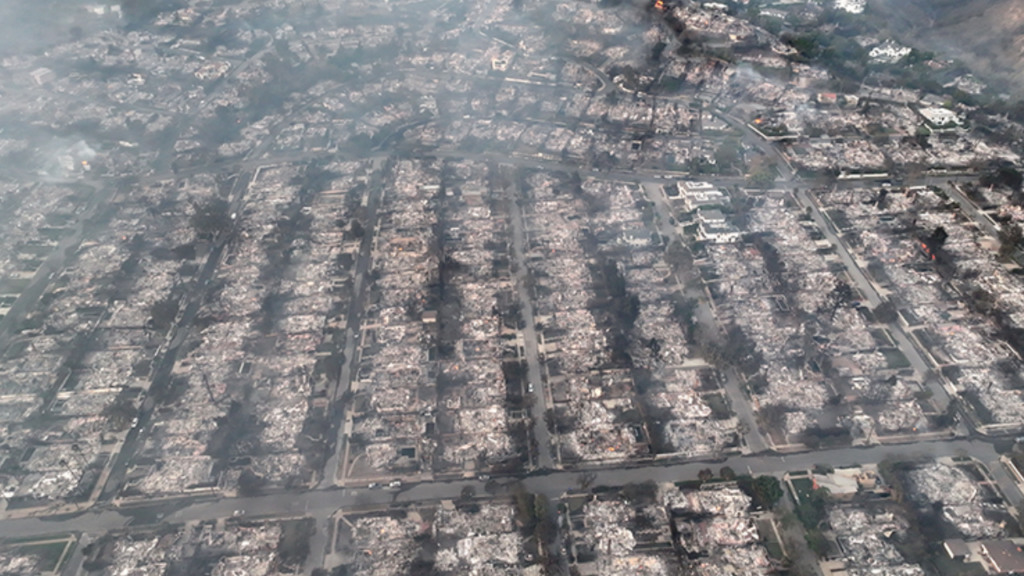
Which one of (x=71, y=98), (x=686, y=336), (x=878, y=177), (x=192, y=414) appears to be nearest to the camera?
(x=192, y=414)

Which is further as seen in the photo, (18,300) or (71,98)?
(71,98)

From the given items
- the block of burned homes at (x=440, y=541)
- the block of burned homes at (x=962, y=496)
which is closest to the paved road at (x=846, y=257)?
the block of burned homes at (x=962, y=496)

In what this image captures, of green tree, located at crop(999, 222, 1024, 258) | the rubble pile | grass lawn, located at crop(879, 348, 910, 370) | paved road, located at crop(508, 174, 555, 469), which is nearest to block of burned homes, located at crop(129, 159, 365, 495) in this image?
paved road, located at crop(508, 174, 555, 469)

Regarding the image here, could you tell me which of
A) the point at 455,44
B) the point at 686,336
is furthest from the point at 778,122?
the point at 455,44

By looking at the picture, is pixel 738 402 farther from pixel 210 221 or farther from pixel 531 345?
pixel 210 221

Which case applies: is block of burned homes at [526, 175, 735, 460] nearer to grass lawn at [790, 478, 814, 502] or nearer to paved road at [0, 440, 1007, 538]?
paved road at [0, 440, 1007, 538]

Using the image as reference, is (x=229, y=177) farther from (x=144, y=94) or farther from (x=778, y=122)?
(x=778, y=122)

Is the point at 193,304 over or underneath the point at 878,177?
underneath
